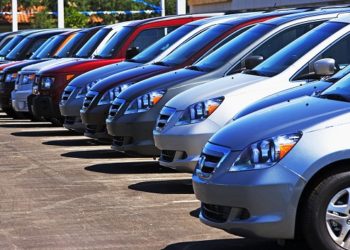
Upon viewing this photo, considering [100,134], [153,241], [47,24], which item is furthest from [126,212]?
[47,24]

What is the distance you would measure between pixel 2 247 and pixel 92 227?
965mm

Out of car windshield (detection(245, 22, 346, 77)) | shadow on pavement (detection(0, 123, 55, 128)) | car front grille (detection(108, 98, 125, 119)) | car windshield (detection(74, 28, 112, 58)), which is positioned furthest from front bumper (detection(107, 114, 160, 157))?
shadow on pavement (detection(0, 123, 55, 128))

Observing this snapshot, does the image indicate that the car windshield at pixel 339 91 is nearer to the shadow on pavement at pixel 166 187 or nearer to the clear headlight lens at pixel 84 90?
the shadow on pavement at pixel 166 187

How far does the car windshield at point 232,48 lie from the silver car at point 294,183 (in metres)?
4.55

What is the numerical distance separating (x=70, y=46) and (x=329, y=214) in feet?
44.8

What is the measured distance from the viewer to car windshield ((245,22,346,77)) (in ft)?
31.6

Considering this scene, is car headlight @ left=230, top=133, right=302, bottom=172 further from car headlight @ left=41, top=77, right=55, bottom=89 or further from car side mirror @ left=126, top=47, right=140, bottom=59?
car headlight @ left=41, top=77, right=55, bottom=89

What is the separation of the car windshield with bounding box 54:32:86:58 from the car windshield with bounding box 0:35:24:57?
4663 mm

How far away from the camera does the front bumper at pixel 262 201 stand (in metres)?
6.34

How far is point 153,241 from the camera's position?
7.55 m

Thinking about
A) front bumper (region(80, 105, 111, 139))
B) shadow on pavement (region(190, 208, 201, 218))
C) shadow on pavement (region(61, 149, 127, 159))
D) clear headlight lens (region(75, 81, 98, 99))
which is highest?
clear headlight lens (region(75, 81, 98, 99))

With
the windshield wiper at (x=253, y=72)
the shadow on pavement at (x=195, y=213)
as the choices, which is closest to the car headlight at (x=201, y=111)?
the windshield wiper at (x=253, y=72)

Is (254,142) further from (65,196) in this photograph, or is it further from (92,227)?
(65,196)

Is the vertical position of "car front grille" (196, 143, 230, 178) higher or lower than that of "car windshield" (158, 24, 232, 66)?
lower
